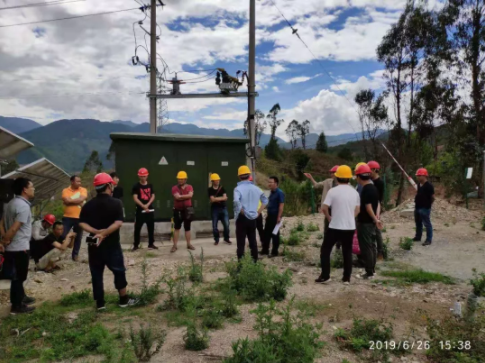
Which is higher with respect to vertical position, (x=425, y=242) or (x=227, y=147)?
(x=227, y=147)

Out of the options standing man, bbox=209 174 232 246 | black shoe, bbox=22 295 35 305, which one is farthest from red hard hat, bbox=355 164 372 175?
black shoe, bbox=22 295 35 305

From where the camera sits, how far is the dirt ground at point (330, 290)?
11.9 ft

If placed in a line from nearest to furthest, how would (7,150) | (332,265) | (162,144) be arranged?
(7,150) < (332,265) < (162,144)

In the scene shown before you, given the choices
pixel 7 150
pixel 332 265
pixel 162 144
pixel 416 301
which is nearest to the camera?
pixel 416 301

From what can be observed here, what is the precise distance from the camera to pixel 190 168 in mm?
9562

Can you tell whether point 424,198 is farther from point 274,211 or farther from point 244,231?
point 244,231

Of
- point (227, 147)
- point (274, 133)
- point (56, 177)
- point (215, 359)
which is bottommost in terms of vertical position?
point (215, 359)

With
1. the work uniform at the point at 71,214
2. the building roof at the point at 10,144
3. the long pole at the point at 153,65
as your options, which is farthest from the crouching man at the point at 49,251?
the long pole at the point at 153,65

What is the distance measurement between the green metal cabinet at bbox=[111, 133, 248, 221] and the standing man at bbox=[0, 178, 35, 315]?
4.47m

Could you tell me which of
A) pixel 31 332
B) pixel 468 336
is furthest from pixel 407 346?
pixel 31 332

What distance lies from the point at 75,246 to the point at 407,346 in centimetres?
628

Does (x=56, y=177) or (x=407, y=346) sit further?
(x=56, y=177)

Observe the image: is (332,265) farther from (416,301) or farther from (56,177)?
(56,177)

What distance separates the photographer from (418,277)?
5.74 meters
